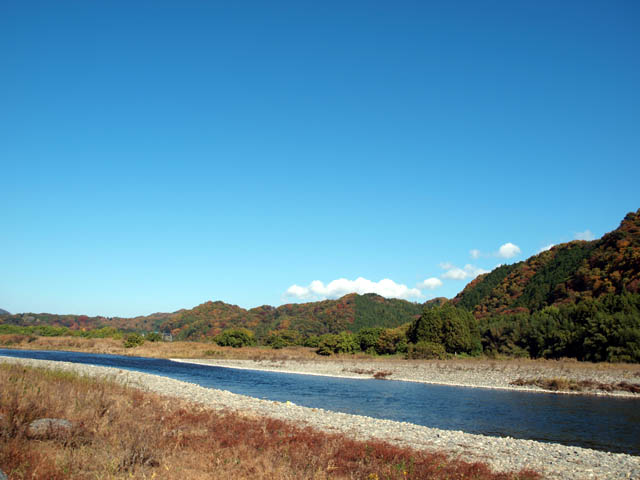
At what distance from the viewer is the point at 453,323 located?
214 feet

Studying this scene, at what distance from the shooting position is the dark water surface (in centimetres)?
1875

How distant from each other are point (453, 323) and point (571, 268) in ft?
143

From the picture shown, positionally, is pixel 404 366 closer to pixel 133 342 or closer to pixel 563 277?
pixel 133 342

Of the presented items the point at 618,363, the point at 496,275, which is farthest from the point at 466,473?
the point at 496,275

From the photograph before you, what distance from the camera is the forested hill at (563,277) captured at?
66.1 metres

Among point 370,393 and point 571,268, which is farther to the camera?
point 571,268

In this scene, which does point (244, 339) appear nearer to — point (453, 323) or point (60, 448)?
point (453, 323)

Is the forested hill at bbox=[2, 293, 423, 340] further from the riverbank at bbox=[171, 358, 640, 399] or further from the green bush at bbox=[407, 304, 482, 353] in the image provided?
the riverbank at bbox=[171, 358, 640, 399]

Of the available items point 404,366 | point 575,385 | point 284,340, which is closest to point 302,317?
point 284,340

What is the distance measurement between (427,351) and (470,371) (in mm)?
16291

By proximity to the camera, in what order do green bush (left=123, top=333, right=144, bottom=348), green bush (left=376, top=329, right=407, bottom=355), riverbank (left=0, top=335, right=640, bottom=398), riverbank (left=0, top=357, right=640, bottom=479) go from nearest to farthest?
riverbank (left=0, top=357, right=640, bottom=479), riverbank (left=0, top=335, right=640, bottom=398), green bush (left=376, top=329, right=407, bottom=355), green bush (left=123, top=333, right=144, bottom=348)

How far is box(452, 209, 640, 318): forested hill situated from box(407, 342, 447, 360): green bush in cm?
2269

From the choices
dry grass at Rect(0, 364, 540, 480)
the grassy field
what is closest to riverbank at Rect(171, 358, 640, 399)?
the grassy field

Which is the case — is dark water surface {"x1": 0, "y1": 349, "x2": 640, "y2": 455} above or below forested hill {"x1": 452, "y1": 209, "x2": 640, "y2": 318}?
below
